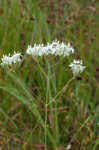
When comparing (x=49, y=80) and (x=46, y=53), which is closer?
(x=46, y=53)

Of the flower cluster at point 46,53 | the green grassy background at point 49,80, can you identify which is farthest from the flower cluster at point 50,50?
the green grassy background at point 49,80

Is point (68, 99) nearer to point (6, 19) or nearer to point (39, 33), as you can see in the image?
point (39, 33)

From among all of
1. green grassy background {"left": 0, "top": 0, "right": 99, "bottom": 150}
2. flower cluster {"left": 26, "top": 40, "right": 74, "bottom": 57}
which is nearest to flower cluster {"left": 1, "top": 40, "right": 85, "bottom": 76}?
flower cluster {"left": 26, "top": 40, "right": 74, "bottom": 57}

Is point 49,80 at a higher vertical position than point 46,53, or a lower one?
lower

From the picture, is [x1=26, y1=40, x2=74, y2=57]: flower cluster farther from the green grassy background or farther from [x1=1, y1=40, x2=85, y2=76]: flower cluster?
the green grassy background

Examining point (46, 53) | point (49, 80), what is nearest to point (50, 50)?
point (46, 53)

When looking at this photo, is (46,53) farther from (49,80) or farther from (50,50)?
(49,80)

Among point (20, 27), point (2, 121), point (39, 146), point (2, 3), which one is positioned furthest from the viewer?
point (2, 3)

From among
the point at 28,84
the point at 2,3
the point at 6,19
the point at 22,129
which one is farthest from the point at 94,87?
the point at 2,3
